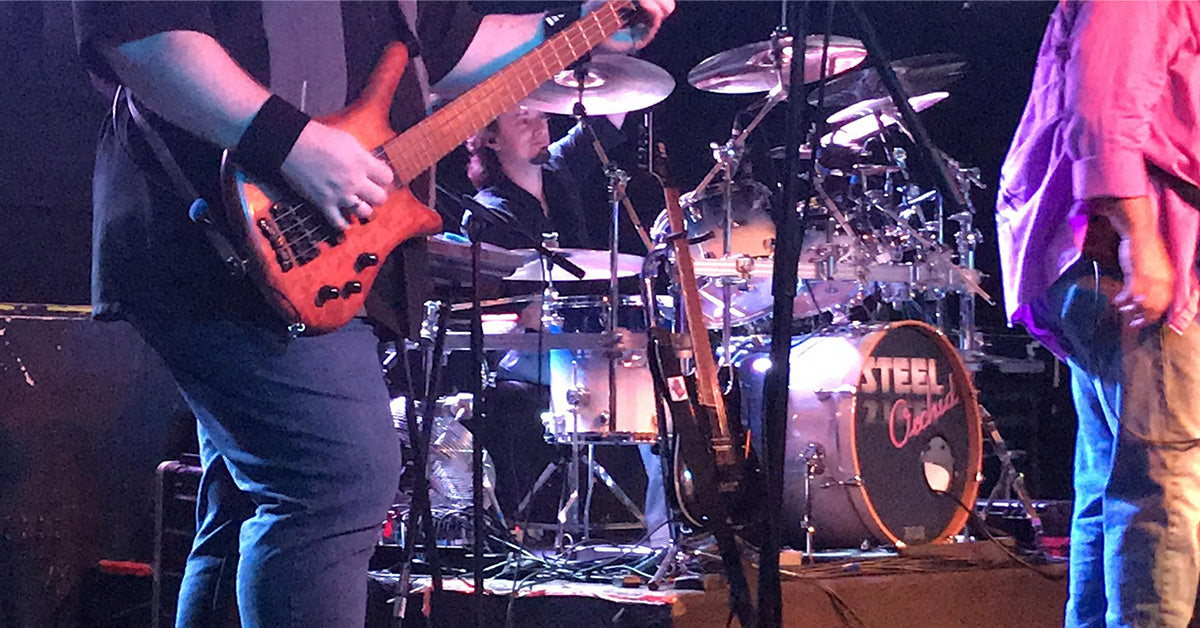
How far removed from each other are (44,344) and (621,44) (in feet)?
7.14

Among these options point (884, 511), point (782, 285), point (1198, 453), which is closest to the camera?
point (782, 285)

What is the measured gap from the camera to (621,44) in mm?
2197

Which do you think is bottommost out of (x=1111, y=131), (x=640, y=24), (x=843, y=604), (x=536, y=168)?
(x=843, y=604)

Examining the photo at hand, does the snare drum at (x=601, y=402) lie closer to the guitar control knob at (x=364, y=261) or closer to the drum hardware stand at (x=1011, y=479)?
the drum hardware stand at (x=1011, y=479)

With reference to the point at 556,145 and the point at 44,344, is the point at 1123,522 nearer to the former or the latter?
the point at 44,344

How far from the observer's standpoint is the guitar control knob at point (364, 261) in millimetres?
1553

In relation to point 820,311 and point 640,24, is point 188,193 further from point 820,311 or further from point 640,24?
point 820,311

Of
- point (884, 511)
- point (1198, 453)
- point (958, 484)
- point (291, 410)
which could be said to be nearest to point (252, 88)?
point (291, 410)

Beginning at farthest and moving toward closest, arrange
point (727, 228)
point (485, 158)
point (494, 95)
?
1. point (485, 158)
2. point (727, 228)
3. point (494, 95)

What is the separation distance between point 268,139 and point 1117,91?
1.54 m

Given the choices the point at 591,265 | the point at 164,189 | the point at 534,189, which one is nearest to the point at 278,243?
the point at 164,189

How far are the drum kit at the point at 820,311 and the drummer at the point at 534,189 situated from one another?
0.33 meters

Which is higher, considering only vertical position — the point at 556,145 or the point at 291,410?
the point at 556,145

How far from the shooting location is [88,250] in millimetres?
4215
